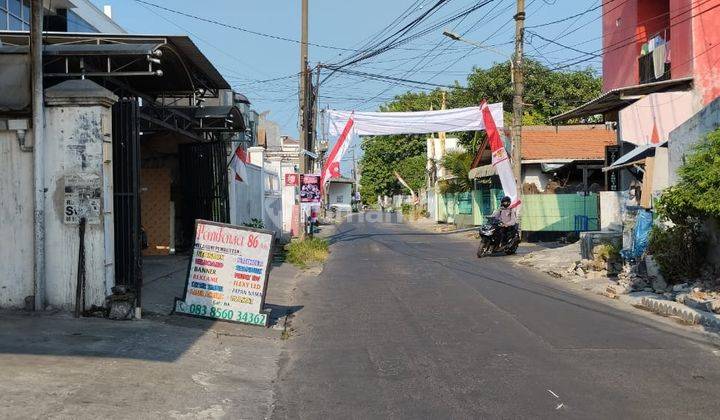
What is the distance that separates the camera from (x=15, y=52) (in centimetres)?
838

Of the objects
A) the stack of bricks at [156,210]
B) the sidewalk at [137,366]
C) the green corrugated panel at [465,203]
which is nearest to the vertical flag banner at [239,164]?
the stack of bricks at [156,210]

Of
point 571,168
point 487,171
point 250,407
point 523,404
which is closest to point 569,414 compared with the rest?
point 523,404

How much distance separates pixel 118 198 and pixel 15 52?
7.25 feet

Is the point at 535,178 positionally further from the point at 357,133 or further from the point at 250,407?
the point at 250,407

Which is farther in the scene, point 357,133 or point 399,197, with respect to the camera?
point 399,197

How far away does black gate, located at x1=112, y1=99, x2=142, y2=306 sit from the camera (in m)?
9.01

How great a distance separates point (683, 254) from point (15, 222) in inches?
406

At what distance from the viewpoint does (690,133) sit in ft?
38.7

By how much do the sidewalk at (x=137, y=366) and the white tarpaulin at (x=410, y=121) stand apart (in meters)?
15.2

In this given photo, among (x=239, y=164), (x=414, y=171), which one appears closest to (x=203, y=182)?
(x=239, y=164)

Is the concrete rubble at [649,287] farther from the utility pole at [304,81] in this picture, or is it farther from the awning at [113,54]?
the utility pole at [304,81]

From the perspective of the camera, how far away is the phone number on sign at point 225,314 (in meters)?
9.04

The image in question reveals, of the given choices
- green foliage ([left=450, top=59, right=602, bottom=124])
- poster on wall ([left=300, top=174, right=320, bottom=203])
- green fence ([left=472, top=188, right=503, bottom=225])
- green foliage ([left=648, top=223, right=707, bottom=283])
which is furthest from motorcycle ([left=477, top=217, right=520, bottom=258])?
green foliage ([left=450, top=59, right=602, bottom=124])

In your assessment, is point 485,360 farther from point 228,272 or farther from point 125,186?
point 125,186
